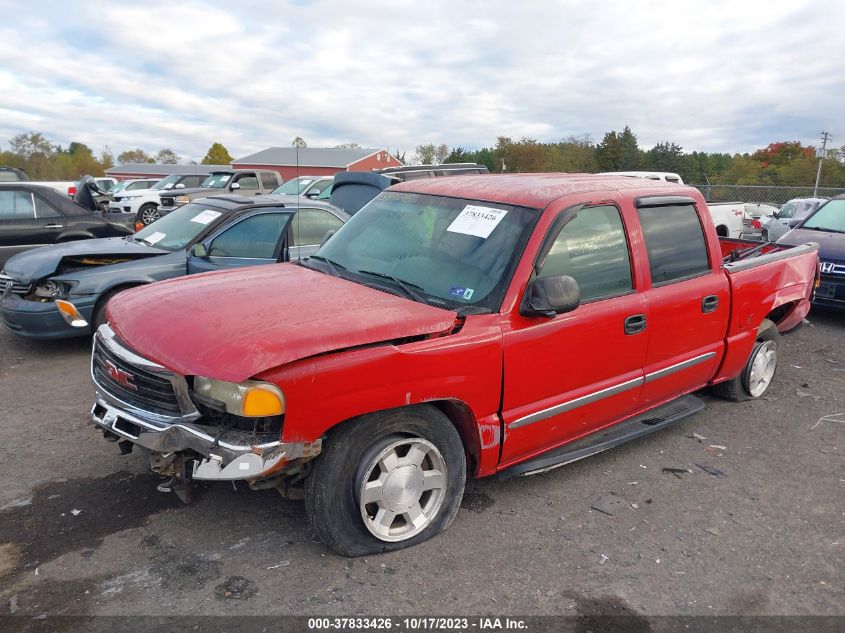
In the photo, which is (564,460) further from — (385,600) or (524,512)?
(385,600)

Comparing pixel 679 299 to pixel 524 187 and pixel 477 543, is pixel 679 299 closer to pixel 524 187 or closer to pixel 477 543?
pixel 524 187

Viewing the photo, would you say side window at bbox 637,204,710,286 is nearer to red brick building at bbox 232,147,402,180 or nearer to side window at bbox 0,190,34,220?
side window at bbox 0,190,34,220

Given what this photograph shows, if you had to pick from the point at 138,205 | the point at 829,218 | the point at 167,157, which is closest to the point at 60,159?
the point at 167,157

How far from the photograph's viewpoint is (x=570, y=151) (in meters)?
48.5

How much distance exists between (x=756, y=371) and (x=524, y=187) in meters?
3.06

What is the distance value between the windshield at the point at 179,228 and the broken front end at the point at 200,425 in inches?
156

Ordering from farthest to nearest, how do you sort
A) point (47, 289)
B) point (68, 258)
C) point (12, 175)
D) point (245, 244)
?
point (12, 175)
point (245, 244)
point (68, 258)
point (47, 289)

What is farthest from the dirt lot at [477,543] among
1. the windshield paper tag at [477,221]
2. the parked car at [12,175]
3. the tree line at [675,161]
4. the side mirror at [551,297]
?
the tree line at [675,161]

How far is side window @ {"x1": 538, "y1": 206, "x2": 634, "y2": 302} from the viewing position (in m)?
3.62

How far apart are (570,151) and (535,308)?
48.1 m

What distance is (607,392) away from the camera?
390 cm

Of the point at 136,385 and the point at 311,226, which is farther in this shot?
the point at 311,226

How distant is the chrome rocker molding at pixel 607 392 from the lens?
11.6 ft

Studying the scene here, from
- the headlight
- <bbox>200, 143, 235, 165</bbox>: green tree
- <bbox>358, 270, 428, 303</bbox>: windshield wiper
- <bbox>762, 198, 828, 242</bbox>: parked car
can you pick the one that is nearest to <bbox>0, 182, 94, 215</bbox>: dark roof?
the headlight
